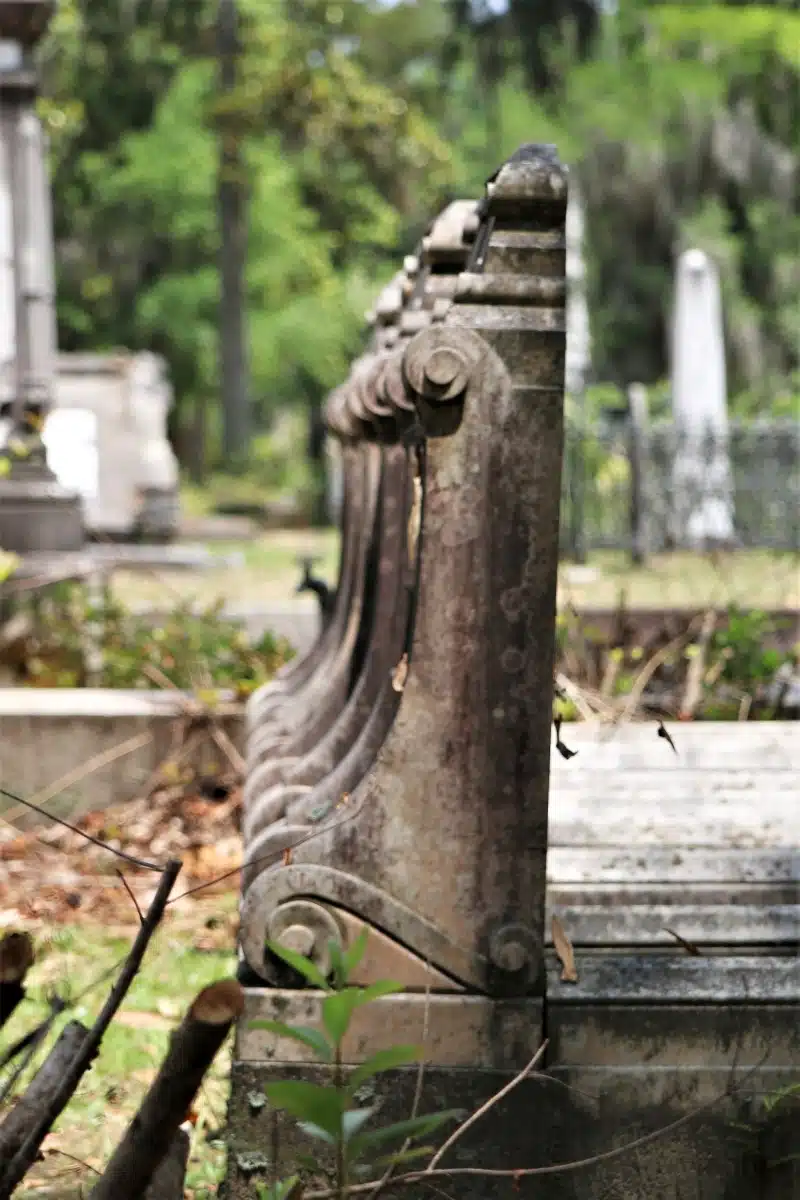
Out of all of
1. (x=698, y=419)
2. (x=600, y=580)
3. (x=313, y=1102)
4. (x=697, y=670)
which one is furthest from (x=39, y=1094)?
(x=698, y=419)

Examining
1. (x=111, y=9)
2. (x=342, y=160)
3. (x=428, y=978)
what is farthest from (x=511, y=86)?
(x=428, y=978)

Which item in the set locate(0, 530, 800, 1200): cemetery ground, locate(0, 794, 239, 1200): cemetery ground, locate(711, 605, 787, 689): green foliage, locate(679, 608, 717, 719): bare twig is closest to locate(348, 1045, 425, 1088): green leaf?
locate(0, 794, 239, 1200): cemetery ground

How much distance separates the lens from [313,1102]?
2.10 metres

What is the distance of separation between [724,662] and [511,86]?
1287 inches

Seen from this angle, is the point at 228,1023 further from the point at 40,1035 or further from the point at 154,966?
the point at 154,966

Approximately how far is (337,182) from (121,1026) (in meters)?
31.8

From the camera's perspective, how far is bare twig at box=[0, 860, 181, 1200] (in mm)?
2344

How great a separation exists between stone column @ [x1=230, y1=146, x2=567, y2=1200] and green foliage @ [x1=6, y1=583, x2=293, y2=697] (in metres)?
3.48

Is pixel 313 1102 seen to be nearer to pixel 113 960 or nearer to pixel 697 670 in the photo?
pixel 113 960

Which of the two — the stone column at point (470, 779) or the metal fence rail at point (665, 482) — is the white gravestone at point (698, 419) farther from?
the stone column at point (470, 779)

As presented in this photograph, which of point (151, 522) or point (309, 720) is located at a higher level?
point (309, 720)

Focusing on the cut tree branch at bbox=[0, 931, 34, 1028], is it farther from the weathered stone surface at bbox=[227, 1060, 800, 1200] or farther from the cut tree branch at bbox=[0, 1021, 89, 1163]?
the weathered stone surface at bbox=[227, 1060, 800, 1200]

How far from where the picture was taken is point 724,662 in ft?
21.4

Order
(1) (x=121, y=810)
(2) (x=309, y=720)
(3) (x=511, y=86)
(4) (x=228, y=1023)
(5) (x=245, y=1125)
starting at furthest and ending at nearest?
(3) (x=511, y=86) < (1) (x=121, y=810) < (2) (x=309, y=720) < (5) (x=245, y=1125) < (4) (x=228, y=1023)
